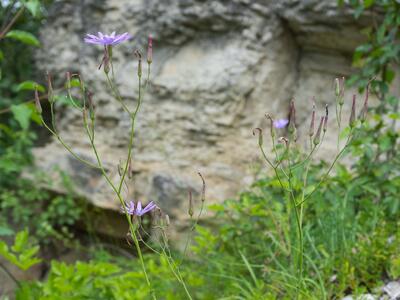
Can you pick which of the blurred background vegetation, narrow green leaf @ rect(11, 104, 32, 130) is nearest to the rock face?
the blurred background vegetation

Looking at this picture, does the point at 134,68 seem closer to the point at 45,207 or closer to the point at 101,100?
the point at 101,100

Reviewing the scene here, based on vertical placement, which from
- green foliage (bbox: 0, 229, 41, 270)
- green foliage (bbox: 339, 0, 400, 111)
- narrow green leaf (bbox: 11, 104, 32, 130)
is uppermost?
green foliage (bbox: 339, 0, 400, 111)

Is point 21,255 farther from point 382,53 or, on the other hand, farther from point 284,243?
point 382,53

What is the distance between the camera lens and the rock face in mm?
3180

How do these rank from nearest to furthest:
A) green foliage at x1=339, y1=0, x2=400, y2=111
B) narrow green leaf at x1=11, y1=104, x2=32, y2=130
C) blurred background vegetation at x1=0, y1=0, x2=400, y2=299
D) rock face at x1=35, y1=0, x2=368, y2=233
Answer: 1. blurred background vegetation at x1=0, y1=0, x2=400, y2=299
2. narrow green leaf at x1=11, y1=104, x2=32, y2=130
3. green foliage at x1=339, y1=0, x2=400, y2=111
4. rock face at x1=35, y1=0, x2=368, y2=233

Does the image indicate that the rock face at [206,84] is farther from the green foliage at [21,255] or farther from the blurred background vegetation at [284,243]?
the green foliage at [21,255]

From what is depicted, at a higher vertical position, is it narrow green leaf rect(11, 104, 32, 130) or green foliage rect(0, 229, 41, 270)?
narrow green leaf rect(11, 104, 32, 130)

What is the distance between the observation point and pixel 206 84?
321 centimetres

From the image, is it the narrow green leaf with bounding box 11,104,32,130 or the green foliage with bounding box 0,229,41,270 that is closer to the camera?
the green foliage with bounding box 0,229,41,270

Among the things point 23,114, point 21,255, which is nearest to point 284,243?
point 21,255

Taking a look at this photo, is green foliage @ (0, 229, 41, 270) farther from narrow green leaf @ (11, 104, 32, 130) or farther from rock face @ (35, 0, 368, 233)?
rock face @ (35, 0, 368, 233)

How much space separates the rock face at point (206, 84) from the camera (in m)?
3.18

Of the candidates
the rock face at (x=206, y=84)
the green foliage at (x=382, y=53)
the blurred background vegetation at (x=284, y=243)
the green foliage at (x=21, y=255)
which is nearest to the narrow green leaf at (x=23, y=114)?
the blurred background vegetation at (x=284, y=243)

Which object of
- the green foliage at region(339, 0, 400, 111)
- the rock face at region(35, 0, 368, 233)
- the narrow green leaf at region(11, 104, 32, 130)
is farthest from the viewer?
the rock face at region(35, 0, 368, 233)
